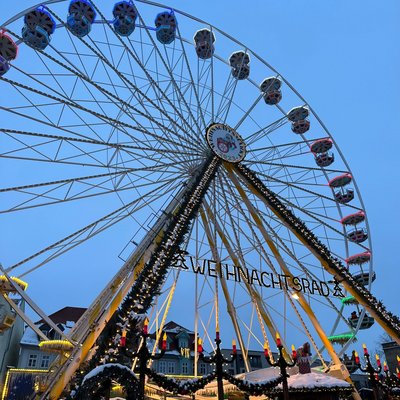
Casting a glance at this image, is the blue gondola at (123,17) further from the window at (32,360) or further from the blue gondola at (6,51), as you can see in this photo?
the window at (32,360)

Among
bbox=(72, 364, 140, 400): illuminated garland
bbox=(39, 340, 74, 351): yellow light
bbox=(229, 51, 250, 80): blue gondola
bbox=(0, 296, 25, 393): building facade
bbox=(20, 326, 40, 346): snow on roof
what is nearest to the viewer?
bbox=(72, 364, 140, 400): illuminated garland

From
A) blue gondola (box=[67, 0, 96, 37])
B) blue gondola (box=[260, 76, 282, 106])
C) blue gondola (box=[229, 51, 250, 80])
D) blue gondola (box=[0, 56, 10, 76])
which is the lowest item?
blue gondola (box=[0, 56, 10, 76])

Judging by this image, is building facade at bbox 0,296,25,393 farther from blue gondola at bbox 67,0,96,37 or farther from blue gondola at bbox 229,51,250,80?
blue gondola at bbox 229,51,250,80

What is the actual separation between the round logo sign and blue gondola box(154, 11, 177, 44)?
4.79m

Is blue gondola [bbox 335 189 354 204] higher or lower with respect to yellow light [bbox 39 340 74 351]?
higher

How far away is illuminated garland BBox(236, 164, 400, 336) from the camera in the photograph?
1552 cm

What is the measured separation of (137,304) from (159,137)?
8389mm

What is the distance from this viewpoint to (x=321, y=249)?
16672mm

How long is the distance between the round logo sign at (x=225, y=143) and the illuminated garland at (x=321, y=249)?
76cm

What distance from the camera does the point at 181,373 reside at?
3572cm

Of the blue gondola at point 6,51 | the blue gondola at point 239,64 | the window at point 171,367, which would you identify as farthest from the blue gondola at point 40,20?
the window at point 171,367

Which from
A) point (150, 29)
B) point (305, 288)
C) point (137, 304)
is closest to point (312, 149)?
point (305, 288)

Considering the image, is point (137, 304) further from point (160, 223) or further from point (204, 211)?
point (204, 211)

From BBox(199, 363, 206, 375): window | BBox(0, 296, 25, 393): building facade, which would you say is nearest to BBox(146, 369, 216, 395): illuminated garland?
BBox(0, 296, 25, 393): building facade
